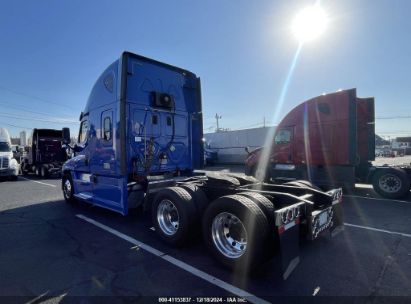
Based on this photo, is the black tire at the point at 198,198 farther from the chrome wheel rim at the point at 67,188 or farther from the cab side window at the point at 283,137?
the cab side window at the point at 283,137

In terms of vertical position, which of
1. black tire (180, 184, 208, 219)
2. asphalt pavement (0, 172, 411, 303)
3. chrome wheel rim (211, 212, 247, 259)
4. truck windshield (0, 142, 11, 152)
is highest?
truck windshield (0, 142, 11, 152)

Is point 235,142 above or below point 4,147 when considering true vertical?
above

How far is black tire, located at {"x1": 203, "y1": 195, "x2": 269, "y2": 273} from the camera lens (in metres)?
3.26

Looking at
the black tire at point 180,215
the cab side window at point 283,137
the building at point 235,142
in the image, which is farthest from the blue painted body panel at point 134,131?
the building at point 235,142

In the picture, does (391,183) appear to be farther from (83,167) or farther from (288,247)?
(83,167)

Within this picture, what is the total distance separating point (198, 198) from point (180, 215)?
1.34 ft

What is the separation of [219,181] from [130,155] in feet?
7.69

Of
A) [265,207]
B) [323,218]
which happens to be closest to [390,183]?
[323,218]

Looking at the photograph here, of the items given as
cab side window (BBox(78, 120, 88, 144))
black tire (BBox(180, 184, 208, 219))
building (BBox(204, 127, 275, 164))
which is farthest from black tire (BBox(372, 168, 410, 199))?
building (BBox(204, 127, 275, 164))

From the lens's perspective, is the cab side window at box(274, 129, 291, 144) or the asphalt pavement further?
the cab side window at box(274, 129, 291, 144)

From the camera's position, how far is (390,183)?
8.23 m

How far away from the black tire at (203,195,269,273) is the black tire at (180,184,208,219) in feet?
1.70

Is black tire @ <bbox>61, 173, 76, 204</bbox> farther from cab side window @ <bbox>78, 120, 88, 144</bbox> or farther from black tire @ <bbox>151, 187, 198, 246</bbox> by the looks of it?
black tire @ <bbox>151, 187, 198, 246</bbox>

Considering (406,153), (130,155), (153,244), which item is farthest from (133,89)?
(406,153)
